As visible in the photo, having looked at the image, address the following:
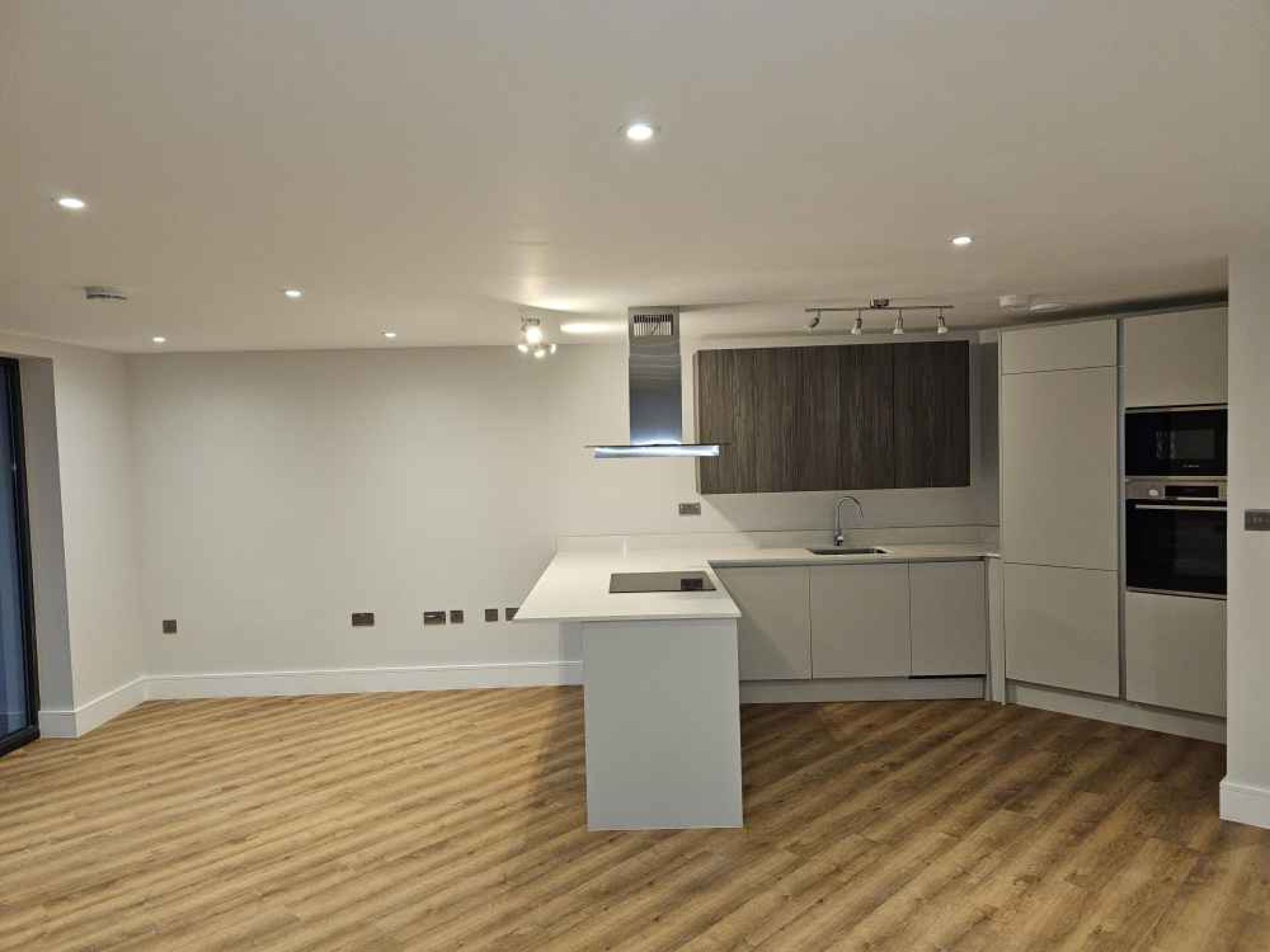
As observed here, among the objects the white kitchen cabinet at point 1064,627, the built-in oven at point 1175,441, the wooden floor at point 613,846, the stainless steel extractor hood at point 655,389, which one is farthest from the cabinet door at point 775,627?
the built-in oven at point 1175,441

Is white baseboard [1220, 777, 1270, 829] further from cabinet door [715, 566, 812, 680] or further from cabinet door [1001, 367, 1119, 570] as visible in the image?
cabinet door [715, 566, 812, 680]

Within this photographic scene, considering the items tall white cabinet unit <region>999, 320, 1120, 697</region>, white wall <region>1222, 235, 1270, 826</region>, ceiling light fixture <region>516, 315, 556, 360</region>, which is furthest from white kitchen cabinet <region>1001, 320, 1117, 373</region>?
ceiling light fixture <region>516, 315, 556, 360</region>

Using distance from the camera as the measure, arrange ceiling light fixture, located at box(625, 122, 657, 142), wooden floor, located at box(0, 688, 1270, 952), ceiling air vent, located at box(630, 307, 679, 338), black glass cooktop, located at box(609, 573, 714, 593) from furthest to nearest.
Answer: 1. ceiling air vent, located at box(630, 307, 679, 338)
2. black glass cooktop, located at box(609, 573, 714, 593)
3. wooden floor, located at box(0, 688, 1270, 952)
4. ceiling light fixture, located at box(625, 122, 657, 142)

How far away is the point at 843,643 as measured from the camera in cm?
530

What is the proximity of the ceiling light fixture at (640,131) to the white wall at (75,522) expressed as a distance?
437 centimetres

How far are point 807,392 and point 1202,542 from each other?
7.58 ft

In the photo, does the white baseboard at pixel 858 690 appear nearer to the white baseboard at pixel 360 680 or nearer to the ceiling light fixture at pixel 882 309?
the white baseboard at pixel 360 680

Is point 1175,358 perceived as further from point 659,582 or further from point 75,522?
point 75,522

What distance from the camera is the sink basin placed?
18.1ft

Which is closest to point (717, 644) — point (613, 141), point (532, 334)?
point (532, 334)

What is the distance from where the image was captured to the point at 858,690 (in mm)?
5379

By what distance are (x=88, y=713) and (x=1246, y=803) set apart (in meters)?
6.07

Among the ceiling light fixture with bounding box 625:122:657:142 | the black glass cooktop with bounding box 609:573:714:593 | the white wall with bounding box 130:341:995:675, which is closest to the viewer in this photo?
the ceiling light fixture with bounding box 625:122:657:142

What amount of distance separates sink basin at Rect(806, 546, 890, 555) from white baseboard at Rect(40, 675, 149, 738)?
4.56 meters
